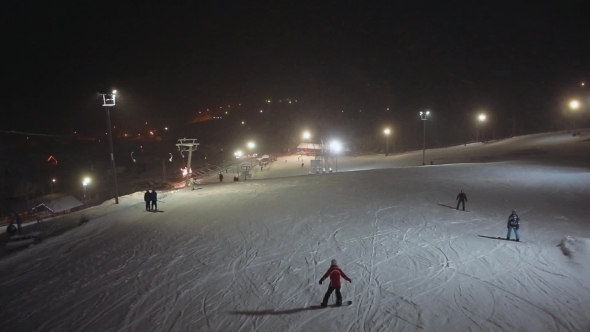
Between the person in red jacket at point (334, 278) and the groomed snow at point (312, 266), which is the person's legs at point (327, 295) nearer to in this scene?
the person in red jacket at point (334, 278)

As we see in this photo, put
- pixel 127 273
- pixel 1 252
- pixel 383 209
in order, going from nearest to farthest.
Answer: pixel 127 273, pixel 1 252, pixel 383 209

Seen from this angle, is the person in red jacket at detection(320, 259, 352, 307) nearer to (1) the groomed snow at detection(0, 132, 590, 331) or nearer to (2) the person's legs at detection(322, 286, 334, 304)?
(2) the person's legs at detection(322, 286, 334, 304)

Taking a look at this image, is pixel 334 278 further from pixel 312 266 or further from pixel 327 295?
pixel 312 266

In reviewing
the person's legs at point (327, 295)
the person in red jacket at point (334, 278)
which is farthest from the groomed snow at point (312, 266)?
the person in red jacket at point (334, 278)

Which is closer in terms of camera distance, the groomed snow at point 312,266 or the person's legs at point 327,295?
the groomed snow at point 312,266

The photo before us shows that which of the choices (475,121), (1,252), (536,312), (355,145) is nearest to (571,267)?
(536,312)

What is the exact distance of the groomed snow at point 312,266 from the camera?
7332mm

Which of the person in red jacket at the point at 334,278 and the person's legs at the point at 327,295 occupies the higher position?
the person in red jacket at the point at 334,278

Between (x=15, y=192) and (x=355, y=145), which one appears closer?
(x=15, y=192)

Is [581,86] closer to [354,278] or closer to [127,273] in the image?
[354,278]

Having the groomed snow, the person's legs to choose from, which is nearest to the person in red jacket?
the person's legs

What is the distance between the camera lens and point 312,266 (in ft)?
33.0

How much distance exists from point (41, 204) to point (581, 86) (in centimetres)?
8154

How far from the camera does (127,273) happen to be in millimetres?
10047
